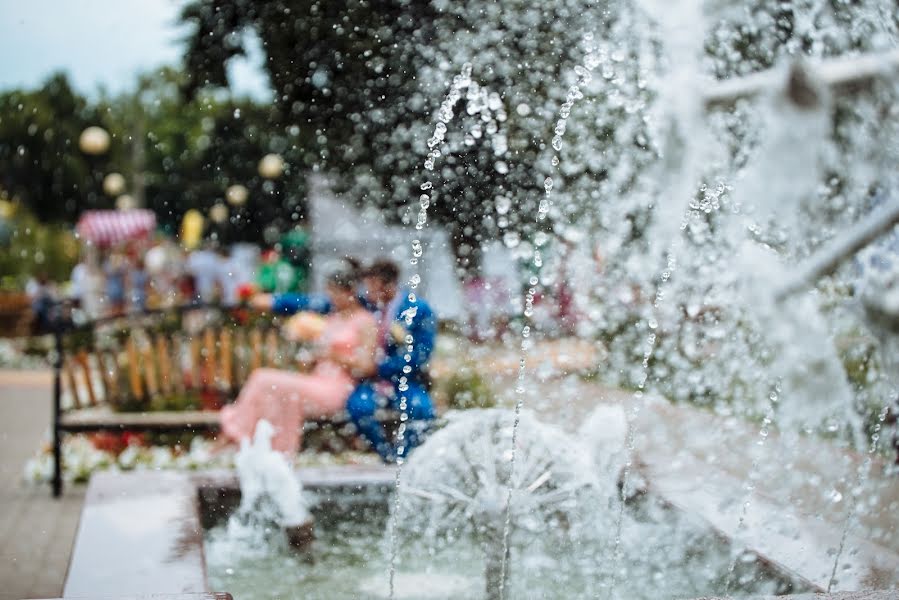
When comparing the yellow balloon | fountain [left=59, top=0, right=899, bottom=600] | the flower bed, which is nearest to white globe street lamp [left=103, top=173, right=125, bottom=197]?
the yellow balloon

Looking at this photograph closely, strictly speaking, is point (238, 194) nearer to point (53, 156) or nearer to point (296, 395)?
point (53, 156)

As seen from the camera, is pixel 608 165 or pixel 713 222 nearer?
pixel 713 222

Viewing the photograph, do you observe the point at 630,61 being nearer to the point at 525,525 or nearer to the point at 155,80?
the point at 525,525

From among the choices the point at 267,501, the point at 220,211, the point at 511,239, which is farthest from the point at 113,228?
the point at 267,501

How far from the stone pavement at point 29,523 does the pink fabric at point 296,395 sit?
1.02 meters

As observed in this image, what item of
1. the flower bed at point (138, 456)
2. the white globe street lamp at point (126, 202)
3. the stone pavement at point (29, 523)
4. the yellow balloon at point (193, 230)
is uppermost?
→ the white globe street lamp at point (126, 202)

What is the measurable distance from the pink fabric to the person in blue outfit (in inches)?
4.4

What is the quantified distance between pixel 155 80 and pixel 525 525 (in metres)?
33.5

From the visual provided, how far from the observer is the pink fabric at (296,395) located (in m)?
4.85

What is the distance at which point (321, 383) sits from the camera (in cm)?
497

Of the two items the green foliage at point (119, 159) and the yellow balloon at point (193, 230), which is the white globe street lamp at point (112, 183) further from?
the yellow balloon at point (193, 230)

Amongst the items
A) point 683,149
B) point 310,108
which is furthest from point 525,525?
point 310,108

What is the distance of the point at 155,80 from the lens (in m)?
33.6

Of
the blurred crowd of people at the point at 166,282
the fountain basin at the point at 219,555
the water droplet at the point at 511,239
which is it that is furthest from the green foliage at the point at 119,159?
the fountain basin at the point at 219,555
